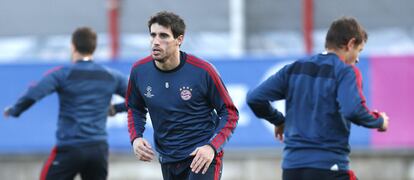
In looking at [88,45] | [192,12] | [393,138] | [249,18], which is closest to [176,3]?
[192,12]

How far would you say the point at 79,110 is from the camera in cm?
911

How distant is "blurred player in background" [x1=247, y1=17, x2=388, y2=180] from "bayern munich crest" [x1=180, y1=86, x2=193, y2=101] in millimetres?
609

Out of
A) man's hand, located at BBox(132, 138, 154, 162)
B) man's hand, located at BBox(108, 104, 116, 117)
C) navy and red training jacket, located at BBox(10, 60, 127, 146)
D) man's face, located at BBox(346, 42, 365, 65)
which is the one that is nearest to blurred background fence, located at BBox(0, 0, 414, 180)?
man's hand, located at BBox(108, 104, 116, 117)

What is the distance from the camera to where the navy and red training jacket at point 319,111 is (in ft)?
21.2

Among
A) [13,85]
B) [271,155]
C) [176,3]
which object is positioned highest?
[176,3]

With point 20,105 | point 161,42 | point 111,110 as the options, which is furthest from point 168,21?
point 20,105

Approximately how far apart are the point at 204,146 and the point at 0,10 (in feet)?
33.7

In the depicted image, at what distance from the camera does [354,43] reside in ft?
21.8

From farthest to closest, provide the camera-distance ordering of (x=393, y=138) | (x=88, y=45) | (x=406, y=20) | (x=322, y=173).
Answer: (x=406, y=20)
(x=393, y=138)
(x=88, y=45)
(x=322, y=173)

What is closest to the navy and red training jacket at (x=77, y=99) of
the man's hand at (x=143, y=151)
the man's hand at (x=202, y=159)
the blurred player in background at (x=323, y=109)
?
the man's hand at (x=143, y=151)

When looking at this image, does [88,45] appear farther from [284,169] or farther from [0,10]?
[0,10]

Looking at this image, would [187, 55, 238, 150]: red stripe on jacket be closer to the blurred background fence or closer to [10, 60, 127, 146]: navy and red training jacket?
[10, 60, 127, 146]: navy and red training jacket

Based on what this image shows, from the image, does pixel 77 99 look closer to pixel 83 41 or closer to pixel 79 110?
pixel 79 110

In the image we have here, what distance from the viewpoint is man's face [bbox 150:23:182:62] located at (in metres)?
6.72
